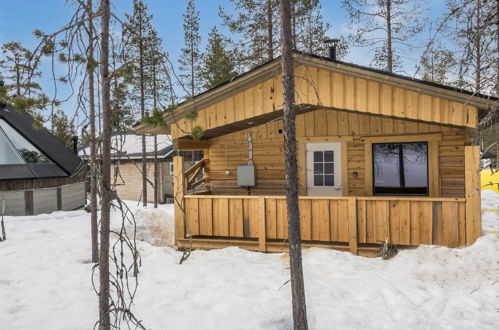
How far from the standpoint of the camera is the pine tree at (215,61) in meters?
25.3

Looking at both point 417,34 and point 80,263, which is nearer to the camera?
point 80,263

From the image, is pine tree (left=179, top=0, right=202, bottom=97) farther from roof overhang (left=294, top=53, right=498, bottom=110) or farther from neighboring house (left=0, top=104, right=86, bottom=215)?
roof overhang (left=294, top=53, right=498, bottom=110)

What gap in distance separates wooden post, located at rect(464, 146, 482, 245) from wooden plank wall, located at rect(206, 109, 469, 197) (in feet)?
6.72

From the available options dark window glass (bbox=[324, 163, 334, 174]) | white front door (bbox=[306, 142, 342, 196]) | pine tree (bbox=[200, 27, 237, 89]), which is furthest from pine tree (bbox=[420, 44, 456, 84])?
pine tree (bbox=[200, 27, 237, 89])

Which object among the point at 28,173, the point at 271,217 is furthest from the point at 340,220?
the point at 28,173

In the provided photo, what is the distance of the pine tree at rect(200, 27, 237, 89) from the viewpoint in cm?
2534

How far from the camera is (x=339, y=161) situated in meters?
10.6

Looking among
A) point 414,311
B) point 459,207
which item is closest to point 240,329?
point 414,311

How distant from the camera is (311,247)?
8695 millimetres

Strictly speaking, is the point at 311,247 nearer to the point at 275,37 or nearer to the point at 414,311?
the point at 414,311

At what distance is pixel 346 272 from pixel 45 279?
18.4 ft

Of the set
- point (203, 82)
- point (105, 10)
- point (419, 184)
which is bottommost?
point (419, 184)

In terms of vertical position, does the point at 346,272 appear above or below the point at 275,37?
below

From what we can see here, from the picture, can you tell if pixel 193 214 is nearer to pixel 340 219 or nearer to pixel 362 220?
pixel 340 219
